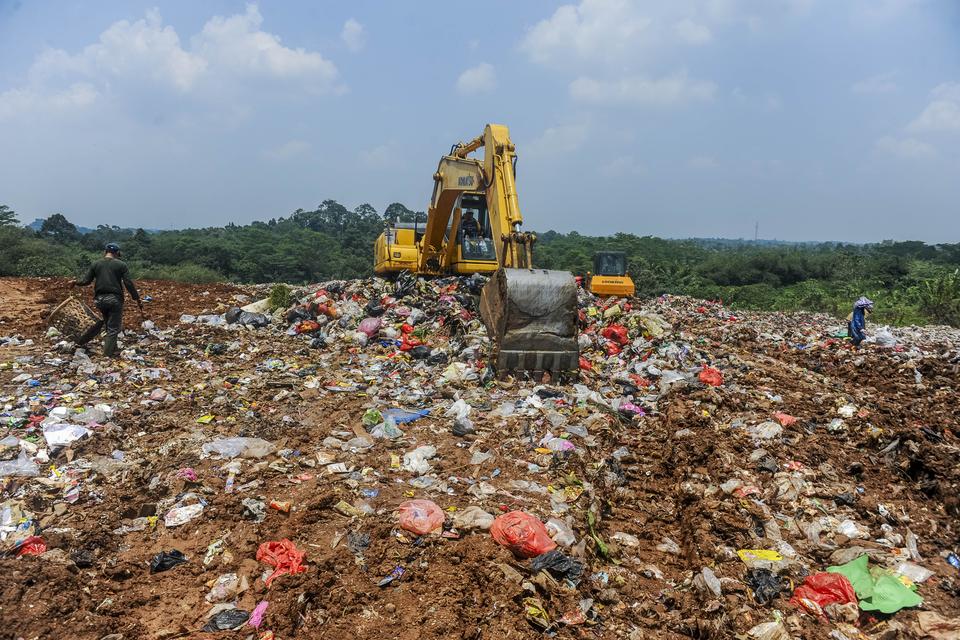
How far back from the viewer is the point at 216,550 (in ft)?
9.55

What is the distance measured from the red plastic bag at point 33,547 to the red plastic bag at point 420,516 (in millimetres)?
1825

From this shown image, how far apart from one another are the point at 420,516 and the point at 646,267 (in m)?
33.1

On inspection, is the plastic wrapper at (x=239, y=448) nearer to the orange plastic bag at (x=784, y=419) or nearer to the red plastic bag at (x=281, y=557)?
the red plastic bag at (x=281, y=557)

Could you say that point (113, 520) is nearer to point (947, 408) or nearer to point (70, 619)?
point (70, 619)

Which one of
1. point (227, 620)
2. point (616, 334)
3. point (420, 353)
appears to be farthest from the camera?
point (616, 334)

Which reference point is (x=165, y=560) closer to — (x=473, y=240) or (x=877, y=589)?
(x=877, y=589)

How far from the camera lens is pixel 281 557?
2.80 m

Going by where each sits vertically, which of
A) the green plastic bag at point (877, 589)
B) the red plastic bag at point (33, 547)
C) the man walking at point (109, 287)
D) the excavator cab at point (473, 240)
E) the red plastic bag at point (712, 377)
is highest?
the excavator cab at point (473, 240)

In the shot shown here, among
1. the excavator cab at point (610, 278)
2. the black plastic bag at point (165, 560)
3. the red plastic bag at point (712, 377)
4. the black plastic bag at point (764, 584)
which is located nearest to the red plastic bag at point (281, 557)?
the black plastic bag at point (165, 560)

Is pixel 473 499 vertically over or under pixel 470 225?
under

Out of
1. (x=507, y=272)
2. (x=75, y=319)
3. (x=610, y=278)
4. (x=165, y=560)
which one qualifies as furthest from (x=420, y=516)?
(x=610, y=278)

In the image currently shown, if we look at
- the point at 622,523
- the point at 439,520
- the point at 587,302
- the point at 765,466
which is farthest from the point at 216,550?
the point at 587,302

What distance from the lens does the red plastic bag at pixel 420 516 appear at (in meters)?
3.05

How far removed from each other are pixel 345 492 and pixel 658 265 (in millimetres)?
34626
